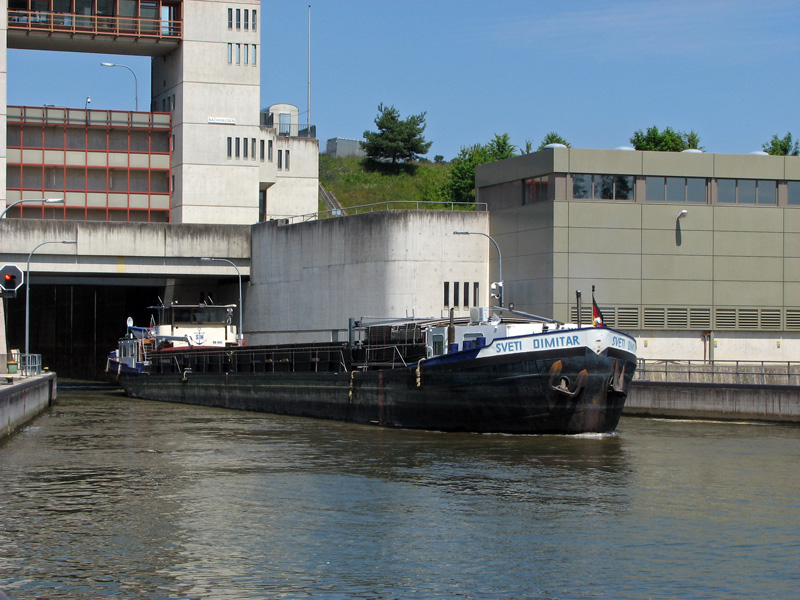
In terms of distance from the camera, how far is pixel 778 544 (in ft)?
58.5

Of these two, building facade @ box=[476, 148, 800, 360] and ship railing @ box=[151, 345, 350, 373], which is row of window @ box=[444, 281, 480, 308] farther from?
ship railing @ box=[151, 345, 350, 373]

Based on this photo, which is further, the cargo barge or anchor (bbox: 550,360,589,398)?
the cargo barge

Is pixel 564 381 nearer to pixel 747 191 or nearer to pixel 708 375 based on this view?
pixel 708 375

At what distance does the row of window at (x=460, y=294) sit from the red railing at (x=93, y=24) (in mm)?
27326

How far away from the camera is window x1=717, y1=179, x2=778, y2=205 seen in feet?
174

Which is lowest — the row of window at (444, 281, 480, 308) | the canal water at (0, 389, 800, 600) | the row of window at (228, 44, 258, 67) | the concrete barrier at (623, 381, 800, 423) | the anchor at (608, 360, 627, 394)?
the canal water at (0, 389, 800, 600)

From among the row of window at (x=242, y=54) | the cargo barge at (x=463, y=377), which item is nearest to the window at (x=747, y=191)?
the cargo barge at (x=463, y=377)

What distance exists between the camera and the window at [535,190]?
5369 centimetres

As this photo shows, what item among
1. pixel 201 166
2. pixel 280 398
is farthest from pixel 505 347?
pixel 201 166

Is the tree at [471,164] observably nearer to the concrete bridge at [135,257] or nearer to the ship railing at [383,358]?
the concrete bridge at [135,257]

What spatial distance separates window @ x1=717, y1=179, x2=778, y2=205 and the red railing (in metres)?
36.5

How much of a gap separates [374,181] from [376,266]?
69.8 meters

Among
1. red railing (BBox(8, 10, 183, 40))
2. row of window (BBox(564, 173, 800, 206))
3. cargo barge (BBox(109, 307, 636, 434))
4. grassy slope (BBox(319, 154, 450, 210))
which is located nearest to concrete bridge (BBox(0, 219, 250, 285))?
red railing (BBox(8, 10, 183, 40))

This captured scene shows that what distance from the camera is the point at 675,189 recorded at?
174 feet
